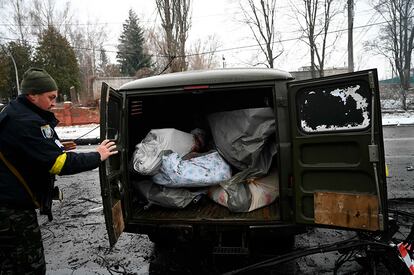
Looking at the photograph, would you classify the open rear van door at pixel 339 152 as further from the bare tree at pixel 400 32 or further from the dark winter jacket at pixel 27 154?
the bare tree at pixel 400 32

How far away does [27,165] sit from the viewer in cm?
252

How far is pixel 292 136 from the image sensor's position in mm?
2930

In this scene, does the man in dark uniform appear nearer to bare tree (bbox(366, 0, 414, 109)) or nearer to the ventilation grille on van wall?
the ventilation grille on van wall

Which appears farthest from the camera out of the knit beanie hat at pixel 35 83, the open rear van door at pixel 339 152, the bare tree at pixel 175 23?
the bare tree at pixel 175 23

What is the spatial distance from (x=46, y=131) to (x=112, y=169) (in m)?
0.73

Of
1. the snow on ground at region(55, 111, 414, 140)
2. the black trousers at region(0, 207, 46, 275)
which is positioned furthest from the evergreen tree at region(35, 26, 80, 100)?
the black trousers at region(0, 207, 46, 275)

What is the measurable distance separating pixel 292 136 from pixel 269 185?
0.79m

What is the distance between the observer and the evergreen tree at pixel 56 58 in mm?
32019

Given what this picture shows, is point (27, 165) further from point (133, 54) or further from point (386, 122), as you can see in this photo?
point (133, 54)

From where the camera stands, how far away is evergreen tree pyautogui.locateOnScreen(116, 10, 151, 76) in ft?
128

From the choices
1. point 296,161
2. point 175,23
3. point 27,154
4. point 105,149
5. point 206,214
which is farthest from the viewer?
point 175,23

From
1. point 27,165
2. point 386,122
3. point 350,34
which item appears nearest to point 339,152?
point 27,165

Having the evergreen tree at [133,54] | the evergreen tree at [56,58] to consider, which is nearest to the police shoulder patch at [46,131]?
the evergreen tree at [56,58]

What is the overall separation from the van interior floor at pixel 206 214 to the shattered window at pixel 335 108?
974 mm
